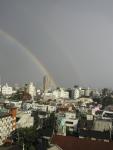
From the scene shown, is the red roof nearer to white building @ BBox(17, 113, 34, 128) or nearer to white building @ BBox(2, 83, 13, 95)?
white building @ BBox(17, 113, 34, 128)

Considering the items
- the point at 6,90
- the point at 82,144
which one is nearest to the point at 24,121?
the point at 82,144

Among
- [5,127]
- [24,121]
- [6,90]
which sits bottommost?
[5,127]

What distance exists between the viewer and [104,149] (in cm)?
1299

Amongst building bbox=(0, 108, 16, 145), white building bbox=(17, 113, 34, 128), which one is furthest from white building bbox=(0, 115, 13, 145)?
white building bbox=(17, 113, 34, 128)

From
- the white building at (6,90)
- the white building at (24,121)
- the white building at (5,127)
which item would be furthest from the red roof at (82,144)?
the white building at (6,90)

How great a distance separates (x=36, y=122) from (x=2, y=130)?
22.0 feet

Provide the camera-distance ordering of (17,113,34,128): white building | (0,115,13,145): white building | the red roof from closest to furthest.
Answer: the red roof, (0,115,13,145): white building, (17,113,34,128): white building

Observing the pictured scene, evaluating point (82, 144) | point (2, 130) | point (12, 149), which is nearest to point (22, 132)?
point (2, 130)

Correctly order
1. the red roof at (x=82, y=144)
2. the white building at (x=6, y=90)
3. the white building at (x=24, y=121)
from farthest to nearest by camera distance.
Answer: the white building at (x=6, y=90)
the white building at (x=24, y=121)
the red roof at (x=82, y=144)

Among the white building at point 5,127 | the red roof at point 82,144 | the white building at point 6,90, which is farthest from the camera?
the white building at point 6,90

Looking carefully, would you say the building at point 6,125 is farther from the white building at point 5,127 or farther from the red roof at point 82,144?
the red roof at point 82,144

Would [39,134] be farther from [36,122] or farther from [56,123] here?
[36,122]

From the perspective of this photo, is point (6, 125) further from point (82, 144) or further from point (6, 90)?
point (6, 90)

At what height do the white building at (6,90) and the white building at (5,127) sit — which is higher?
the white building at (6,90)
